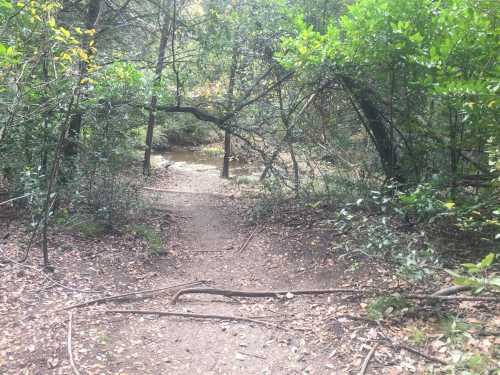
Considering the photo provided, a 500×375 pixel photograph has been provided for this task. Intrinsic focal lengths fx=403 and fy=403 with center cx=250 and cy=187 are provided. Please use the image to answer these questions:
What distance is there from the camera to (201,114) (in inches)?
427

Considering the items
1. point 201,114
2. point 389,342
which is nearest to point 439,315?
point 389,342

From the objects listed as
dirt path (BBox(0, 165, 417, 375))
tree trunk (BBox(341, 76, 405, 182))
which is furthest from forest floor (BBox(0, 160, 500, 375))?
tree trunk (BBox(341, 76, 405, 182))

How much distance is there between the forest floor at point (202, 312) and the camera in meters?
4.01

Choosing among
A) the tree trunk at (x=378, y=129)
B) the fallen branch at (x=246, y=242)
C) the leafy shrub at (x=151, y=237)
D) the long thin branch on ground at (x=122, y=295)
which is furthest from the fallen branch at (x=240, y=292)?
the tree trunk at (x=378, y=129)

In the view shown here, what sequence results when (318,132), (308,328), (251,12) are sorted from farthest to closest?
(251,12) < (318,132) < (308,328)

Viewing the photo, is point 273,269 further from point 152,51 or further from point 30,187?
point 152,51

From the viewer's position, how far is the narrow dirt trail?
412 centimetres

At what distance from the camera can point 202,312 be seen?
5.31m

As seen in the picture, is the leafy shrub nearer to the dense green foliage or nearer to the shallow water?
the dense green foliage

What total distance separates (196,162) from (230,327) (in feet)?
63.9

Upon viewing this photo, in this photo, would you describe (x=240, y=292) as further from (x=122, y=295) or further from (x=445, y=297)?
(x=445, y=297)

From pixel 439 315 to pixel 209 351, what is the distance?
2.47 meters

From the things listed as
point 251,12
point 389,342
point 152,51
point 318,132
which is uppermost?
point 251,12

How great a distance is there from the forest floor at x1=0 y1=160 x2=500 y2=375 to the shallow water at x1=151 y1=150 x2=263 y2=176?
12.0 m
